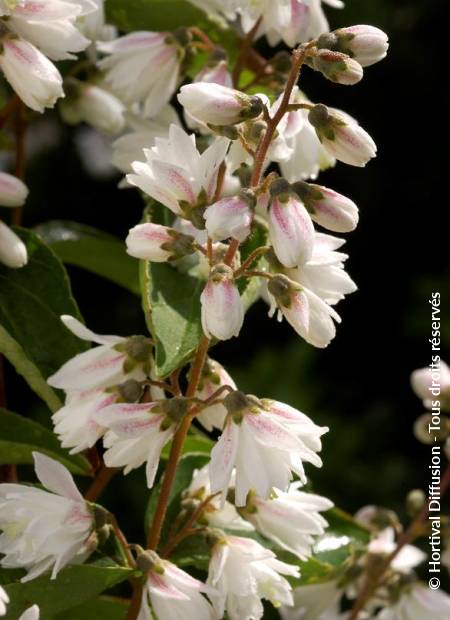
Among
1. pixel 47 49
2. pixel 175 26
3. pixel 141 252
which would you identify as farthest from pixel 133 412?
pixel 175 26

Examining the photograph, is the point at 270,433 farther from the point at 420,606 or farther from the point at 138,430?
the point at 420,606

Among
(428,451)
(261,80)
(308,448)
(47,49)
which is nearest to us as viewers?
(308,448)

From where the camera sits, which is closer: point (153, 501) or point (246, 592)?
point (246, 592)

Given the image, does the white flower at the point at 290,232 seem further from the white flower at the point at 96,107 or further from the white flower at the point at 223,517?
the white flower at the point at 96,107

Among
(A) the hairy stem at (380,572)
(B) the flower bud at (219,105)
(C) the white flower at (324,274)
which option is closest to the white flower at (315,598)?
(A) the hairy stem at (380,572)

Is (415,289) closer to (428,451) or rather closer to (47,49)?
(428,451)

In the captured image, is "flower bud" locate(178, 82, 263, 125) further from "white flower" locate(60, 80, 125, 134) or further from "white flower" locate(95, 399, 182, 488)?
"white flower" locate(60, 80, 125, 134)

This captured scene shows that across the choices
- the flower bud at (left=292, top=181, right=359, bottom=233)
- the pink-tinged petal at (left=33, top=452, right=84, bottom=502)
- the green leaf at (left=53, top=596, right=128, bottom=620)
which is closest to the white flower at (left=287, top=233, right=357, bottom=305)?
the flower bud at (left=292, top=181, right=359, bottom=233)
